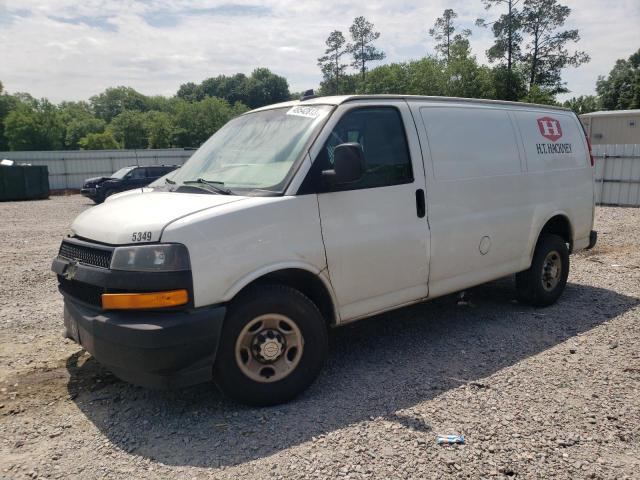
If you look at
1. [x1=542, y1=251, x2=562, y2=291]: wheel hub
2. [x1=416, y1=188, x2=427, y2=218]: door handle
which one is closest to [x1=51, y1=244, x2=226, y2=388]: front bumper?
[x1=416, y1=188, x2=427, y2=218]: door handle

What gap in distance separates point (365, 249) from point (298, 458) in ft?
5.32

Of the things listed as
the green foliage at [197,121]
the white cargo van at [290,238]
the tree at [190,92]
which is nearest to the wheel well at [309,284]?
the white cargo van at [290,238]

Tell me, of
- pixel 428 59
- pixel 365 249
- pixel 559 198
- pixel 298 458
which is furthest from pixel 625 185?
pixel 428 59

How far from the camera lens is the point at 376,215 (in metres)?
4.11

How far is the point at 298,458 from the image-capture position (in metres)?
3.10

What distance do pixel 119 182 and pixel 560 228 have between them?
60.8 ft

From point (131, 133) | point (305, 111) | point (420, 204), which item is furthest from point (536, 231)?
point (131, 133)

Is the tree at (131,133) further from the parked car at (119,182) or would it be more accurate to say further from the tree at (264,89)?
the parked car at (119,182)

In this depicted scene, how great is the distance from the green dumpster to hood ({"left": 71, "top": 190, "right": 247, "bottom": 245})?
23662 millimetres

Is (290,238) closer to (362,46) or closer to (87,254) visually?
(87,254)

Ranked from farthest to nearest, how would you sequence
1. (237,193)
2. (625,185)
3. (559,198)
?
1. (625,185)
2. (559,198)
3. (237,193)

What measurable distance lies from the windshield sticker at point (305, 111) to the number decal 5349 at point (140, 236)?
1612 mm

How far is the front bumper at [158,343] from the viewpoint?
317 cm

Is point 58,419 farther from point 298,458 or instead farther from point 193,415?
point 298,458
